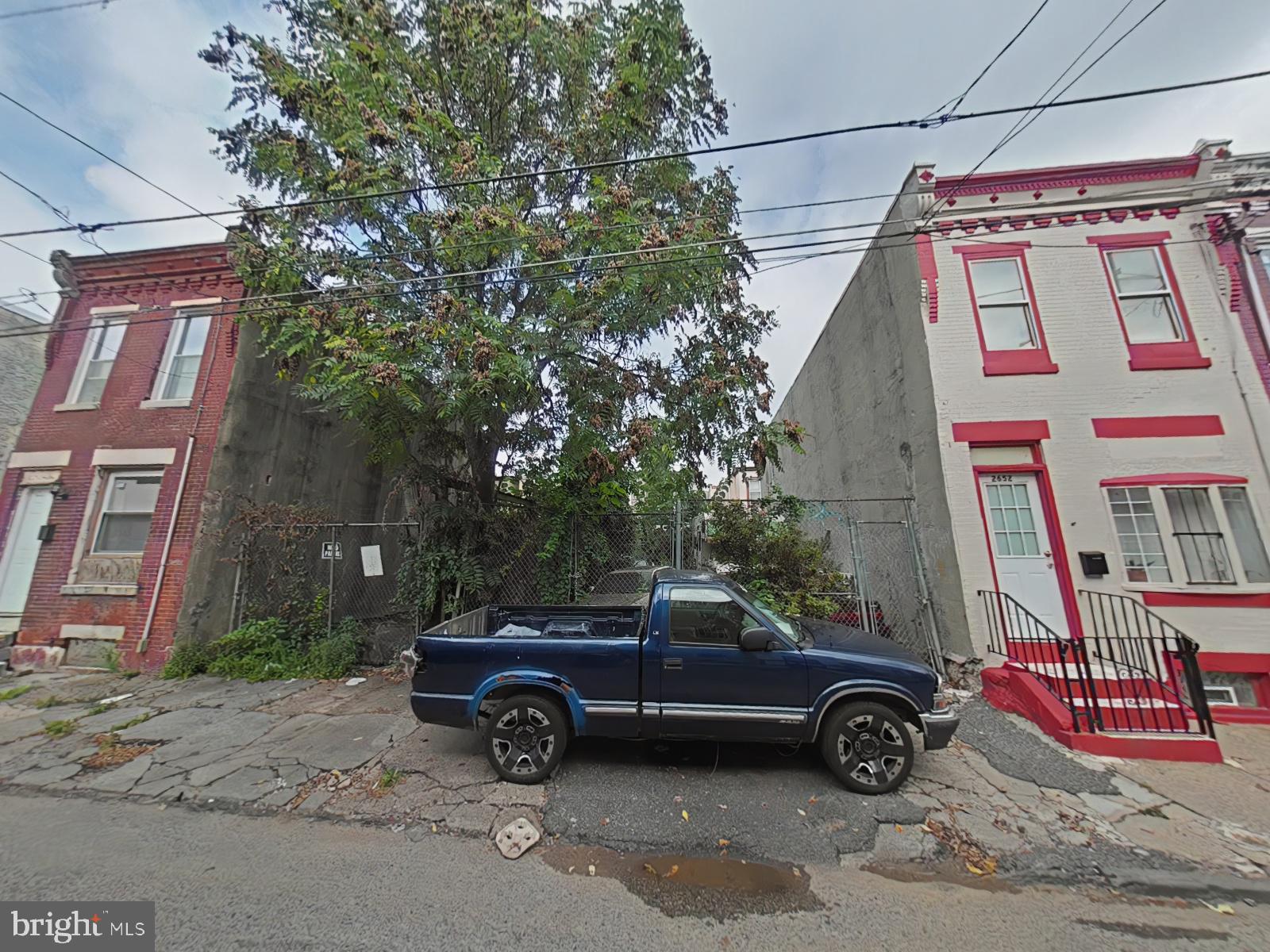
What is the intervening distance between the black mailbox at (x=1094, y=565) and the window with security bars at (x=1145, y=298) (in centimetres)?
348

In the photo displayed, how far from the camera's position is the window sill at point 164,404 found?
8195 millimetres

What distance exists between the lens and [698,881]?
289 cm

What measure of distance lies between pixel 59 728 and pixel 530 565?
5575 millimetres

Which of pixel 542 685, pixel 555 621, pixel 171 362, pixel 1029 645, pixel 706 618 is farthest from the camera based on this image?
pixel 171 362

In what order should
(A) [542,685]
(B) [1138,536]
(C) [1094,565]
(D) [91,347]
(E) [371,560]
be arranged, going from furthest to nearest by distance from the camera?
(D) [91,347] < (E) [371,560] < (B) [1138,536] < (C) [1094,565] < (A) [542,685]

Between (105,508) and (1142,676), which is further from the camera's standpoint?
(105,508)

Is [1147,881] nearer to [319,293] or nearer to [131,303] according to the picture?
→ [319,293]

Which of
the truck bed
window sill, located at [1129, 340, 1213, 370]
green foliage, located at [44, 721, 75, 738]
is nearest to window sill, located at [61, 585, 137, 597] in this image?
green foliage, located at [44, 721, 75, 738]

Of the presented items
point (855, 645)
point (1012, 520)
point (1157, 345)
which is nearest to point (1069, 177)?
point (1157, 345)

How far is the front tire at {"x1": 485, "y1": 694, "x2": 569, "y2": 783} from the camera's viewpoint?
3949 millimetres

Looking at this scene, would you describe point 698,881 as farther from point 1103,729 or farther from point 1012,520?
point 1012,520

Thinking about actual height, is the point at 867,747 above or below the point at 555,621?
below

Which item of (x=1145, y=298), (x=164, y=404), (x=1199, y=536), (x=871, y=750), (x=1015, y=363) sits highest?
(x=1145, y=298)

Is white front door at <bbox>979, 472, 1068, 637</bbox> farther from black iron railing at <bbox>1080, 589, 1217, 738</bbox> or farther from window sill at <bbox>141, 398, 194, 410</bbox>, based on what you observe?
window sill at <bbox>141, 398, 194, 410</bbox>
